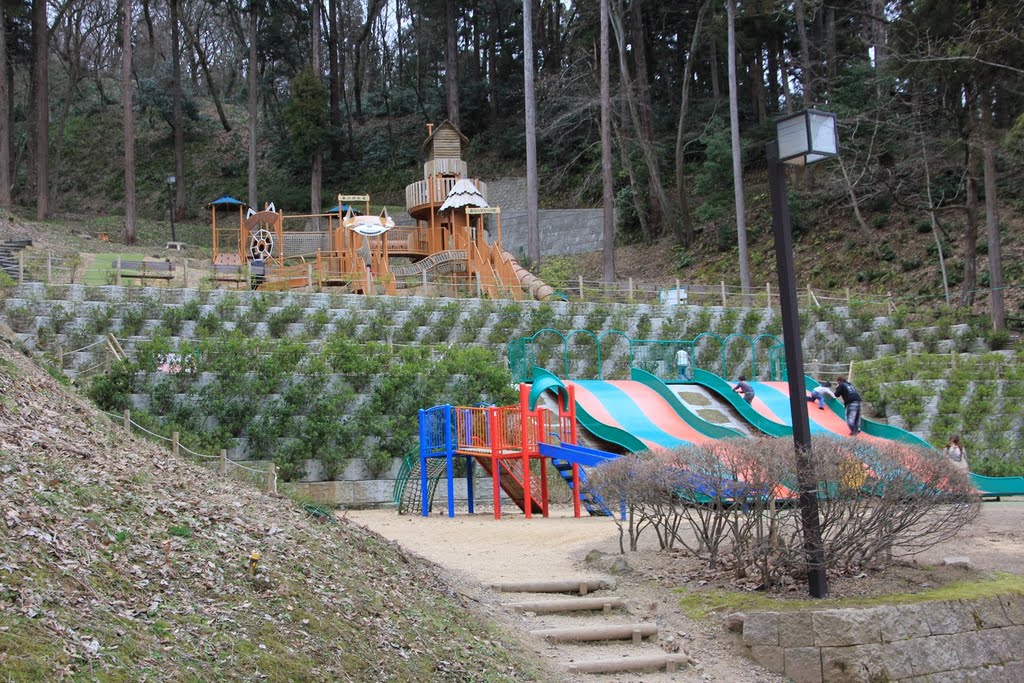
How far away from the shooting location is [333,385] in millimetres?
20266

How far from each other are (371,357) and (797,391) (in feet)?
44.3

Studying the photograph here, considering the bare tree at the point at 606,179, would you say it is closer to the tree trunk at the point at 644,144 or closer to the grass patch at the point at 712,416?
the tree trunk at the point at 644,144

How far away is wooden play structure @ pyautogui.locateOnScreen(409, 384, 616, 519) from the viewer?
610 inches

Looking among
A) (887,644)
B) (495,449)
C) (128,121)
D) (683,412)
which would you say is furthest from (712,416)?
(128,121)

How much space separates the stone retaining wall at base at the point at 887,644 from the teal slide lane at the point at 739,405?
11475 mm

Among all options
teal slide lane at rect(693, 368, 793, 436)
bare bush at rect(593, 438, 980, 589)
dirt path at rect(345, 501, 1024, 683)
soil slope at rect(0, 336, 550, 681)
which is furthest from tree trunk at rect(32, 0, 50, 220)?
bare bush at rect(593, 438, 980, 589)

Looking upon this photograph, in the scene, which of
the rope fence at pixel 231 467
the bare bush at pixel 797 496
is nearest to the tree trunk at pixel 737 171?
the rope fence at pixel 231 467

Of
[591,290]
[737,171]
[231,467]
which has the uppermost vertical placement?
[737,171]

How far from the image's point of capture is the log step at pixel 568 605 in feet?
29.3

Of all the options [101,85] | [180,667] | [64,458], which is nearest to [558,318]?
[64,458]

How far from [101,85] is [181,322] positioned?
43.0 m

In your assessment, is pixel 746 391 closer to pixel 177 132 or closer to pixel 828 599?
Result: pixel 828 599

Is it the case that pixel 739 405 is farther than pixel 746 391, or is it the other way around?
pixel 746 391

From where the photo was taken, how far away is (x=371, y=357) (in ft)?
69.1
